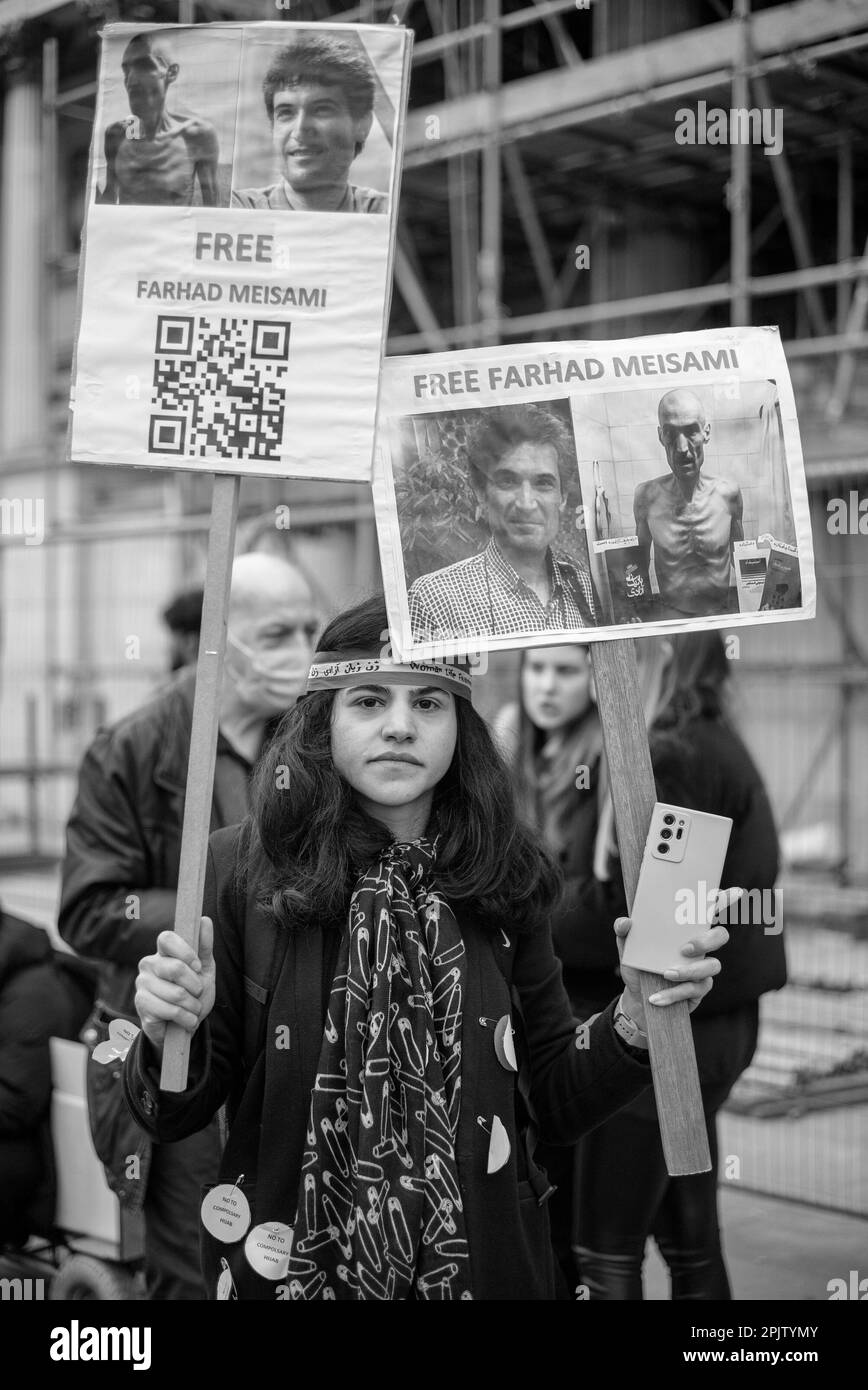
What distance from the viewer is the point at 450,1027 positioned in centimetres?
213

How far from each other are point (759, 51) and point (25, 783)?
745 centimetres

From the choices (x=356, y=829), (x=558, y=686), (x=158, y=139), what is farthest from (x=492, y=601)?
(x=558, y=686)

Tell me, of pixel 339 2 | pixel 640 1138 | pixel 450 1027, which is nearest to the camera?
pixel 450 1027

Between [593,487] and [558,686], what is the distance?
1642 millimetres

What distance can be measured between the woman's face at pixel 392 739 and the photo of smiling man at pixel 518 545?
0.14m

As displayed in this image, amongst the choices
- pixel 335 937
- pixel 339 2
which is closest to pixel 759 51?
pixel 339 2

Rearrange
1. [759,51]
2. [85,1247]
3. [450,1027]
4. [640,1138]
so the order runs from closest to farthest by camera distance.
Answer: [450,1027] → [640,1138] → [85,1247] → [759,51]

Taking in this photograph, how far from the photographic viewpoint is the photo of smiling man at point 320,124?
2174 millimetres

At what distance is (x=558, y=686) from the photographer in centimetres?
384

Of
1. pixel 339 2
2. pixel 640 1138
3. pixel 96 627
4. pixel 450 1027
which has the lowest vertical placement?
pixel 640 1138

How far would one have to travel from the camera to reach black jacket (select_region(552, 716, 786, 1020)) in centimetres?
337

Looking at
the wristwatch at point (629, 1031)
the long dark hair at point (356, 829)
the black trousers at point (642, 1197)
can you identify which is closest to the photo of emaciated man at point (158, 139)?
the long dark hair at point (356, 829)

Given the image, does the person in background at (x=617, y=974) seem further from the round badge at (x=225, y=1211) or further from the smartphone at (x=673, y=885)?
the round badge at (x=225, y=1211)
